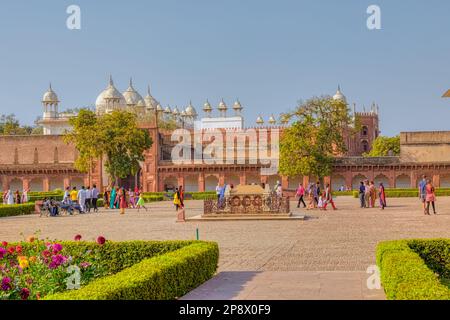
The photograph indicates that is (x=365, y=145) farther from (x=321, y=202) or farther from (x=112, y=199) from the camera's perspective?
(x=321, y=202)

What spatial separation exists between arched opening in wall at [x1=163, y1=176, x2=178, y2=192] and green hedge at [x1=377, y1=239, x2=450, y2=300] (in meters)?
56.6

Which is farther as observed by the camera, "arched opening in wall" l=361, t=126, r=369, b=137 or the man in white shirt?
"arched opening in wall" l=361, t=126, r=369, b=137

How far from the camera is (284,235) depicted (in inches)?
741

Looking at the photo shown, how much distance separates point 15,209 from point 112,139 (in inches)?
706

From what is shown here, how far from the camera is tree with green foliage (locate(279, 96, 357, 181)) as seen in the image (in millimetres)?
52438

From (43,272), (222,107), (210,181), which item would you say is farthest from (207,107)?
(43,272)

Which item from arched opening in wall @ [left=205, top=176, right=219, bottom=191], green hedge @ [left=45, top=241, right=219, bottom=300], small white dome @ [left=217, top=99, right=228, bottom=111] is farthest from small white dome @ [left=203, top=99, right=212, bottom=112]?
green hedge @ [left=45, top=241, right=219, bottom=300]

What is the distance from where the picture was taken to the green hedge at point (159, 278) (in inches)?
294

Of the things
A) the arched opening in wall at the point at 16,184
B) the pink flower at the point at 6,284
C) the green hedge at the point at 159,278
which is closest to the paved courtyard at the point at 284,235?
the green hedge at the point at 159,278

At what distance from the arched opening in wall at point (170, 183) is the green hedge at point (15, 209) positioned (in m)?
32.9

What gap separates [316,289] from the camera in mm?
9703

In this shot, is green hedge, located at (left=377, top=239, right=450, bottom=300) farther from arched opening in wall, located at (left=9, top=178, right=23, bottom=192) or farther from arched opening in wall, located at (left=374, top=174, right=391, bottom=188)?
arched opening in wall, located at (left=9, top=178, right=23, bottom=192)

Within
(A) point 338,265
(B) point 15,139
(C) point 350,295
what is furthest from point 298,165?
(C) point 350,295
